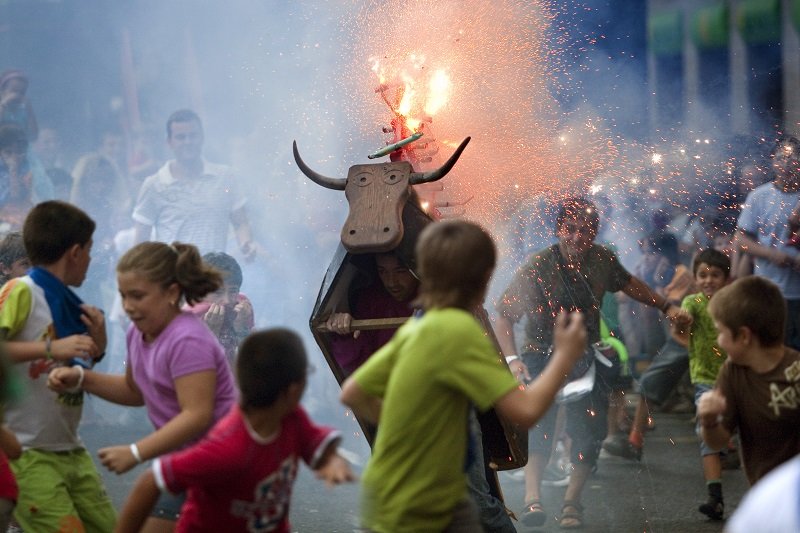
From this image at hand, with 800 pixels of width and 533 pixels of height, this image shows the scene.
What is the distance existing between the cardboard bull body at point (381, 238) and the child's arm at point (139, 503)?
6.07 feet

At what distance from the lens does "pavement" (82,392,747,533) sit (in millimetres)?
6430

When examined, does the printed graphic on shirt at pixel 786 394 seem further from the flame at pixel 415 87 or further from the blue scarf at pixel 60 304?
the flame at pixel 415 87

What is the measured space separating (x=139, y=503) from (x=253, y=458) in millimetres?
375

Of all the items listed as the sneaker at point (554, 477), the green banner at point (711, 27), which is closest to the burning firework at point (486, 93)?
the sneaker at point (554, 477)

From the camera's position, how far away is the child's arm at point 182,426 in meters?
3.47

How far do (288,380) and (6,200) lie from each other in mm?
9874

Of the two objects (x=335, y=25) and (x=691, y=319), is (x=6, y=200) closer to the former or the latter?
(x=335, y=25)

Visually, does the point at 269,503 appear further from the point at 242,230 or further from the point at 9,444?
the point at 242,230

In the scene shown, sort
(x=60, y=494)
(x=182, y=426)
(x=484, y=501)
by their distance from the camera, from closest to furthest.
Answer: (x=182, y=426) → (x=60, y=494) → (x=484, y=501)

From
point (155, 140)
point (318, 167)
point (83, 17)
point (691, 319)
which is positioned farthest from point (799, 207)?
point (83, 17)

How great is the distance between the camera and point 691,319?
6.31 meters

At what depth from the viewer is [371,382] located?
3.33 metres

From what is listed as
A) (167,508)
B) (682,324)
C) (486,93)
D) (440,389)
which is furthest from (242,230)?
(440,389)

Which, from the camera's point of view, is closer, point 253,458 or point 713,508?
point 253,458
